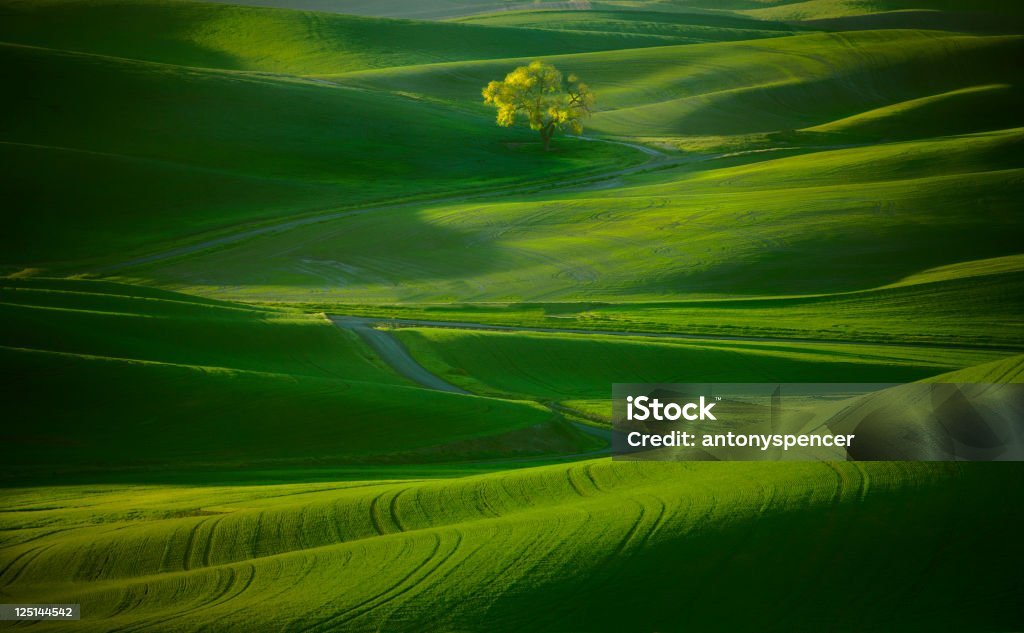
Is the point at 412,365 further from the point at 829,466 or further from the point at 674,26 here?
the point at 674,26

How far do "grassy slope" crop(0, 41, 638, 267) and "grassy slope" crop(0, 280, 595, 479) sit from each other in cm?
3138

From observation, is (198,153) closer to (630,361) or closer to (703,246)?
(703,246)

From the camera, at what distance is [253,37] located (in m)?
140

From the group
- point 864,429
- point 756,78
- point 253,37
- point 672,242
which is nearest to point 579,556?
point 864,429

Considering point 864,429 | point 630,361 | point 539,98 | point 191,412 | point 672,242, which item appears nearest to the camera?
point 864,429

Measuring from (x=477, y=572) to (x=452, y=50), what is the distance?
13179 cm

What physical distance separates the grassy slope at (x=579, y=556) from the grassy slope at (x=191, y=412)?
23.0ft

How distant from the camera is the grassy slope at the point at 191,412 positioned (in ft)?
81.0

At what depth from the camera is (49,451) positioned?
78.3ft

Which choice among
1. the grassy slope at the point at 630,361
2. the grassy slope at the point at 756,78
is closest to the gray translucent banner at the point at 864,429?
the grassy slope at the point at 630,361

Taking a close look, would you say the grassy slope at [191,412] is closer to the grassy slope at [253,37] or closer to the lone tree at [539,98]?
the lone tree at [539,98]


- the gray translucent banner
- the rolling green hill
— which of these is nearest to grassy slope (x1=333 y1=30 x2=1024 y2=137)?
the rolling green hill

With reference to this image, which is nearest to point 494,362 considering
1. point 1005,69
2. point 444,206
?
point 444,206

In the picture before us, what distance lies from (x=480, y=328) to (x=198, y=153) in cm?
4784
